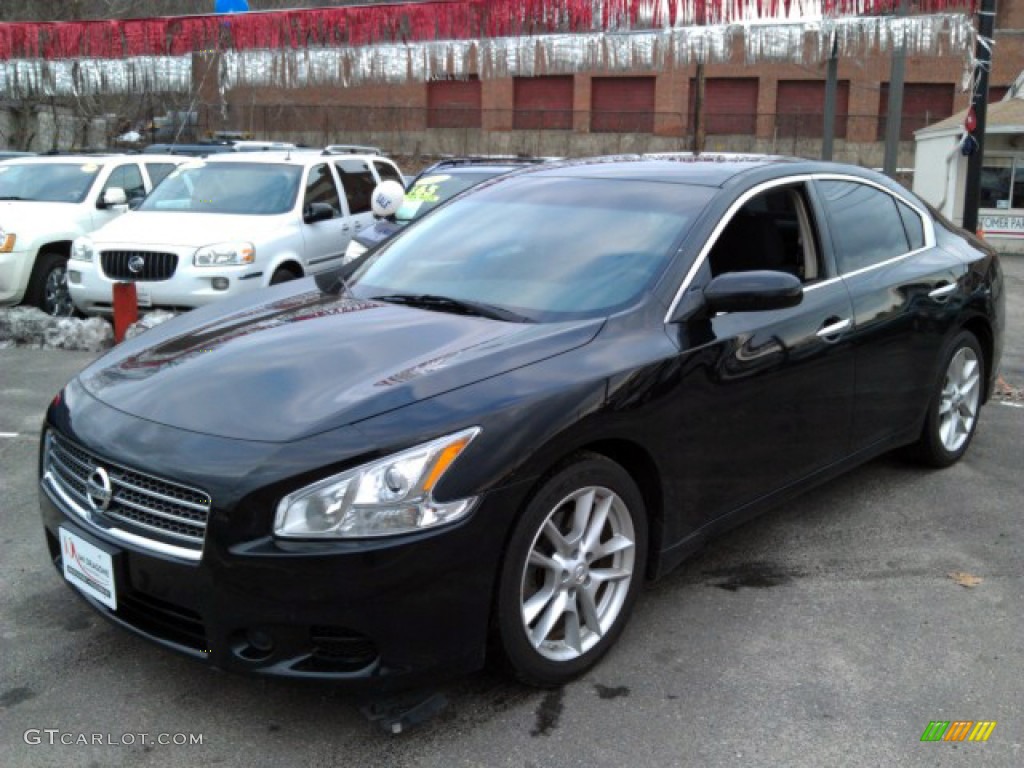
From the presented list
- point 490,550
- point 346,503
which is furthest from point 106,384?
point 490,550

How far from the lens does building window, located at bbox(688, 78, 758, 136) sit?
42094 mm

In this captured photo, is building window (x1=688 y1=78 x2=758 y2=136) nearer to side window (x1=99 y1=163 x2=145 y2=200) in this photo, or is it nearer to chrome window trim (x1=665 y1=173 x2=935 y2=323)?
side window (x1=99 y1=163 x2=145 y2=200)

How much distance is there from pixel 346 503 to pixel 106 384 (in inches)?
45.7

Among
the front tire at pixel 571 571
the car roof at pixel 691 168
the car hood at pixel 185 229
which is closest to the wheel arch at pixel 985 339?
the car roof at pixel 691 168

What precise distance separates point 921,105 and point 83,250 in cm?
3990

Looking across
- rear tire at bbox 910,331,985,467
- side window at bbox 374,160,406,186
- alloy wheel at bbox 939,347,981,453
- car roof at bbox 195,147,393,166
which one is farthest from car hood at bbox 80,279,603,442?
side window at bbox 374,160,406,186

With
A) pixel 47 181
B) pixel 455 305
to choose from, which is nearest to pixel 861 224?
pixel 455 305

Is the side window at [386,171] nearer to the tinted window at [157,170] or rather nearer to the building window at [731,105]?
the tinted window at [157,170]

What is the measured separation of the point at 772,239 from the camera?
163 inches

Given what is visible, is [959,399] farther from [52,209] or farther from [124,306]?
[52,209]

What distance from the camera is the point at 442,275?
401 cm

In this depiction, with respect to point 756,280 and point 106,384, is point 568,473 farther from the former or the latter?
point 106,384

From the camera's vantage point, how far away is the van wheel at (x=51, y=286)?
9734 mm

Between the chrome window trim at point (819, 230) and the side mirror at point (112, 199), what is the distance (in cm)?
826
